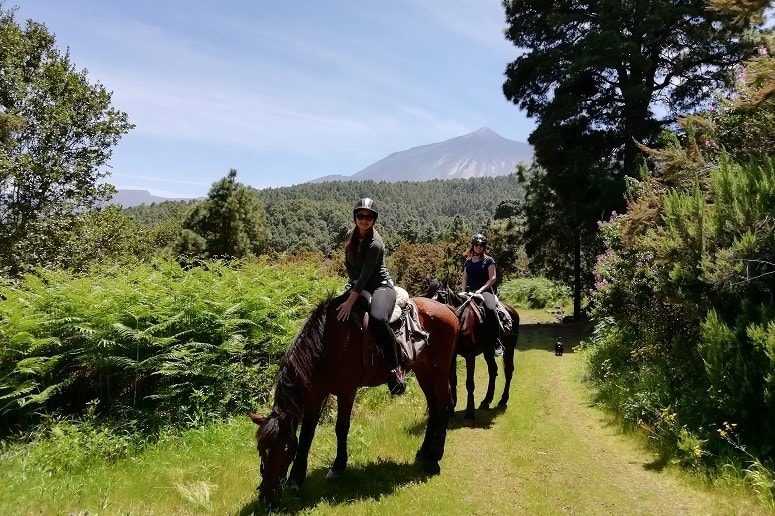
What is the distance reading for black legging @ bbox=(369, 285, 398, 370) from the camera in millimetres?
5672

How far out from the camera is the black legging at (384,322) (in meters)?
5.67

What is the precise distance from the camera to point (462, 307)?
877 centimetres

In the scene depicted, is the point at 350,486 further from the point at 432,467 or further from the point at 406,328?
the point at 406,328

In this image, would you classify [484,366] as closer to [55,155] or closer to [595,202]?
[595,202]

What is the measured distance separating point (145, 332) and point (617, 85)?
22.3 m

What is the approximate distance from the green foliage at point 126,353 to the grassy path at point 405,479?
0.92 meters

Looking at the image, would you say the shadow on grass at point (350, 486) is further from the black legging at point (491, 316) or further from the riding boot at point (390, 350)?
the black legging at point (491, 316)

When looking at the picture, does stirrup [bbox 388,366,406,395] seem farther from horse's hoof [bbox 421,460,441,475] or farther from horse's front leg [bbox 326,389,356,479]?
horse's hoof [bbox 421,460,441,475]

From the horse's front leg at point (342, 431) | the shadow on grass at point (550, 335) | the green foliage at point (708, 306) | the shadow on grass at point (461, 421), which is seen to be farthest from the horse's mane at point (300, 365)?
the shadow on grass at point (550, 335)

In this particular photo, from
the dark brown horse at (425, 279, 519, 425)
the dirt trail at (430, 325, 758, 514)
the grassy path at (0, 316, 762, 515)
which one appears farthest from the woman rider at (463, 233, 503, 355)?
the grassy path at (0, 316, 762, 515)

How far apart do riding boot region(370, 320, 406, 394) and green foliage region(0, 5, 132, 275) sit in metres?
13.7

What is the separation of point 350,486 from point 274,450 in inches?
60.2

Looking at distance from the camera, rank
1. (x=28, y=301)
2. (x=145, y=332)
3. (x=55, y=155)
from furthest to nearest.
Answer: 1. (x=55, y=155)
2. (x=28, y=301)
3. (x=145, y=332)

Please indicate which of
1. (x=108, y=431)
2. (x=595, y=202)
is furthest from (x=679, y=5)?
(x=108, y=431)
